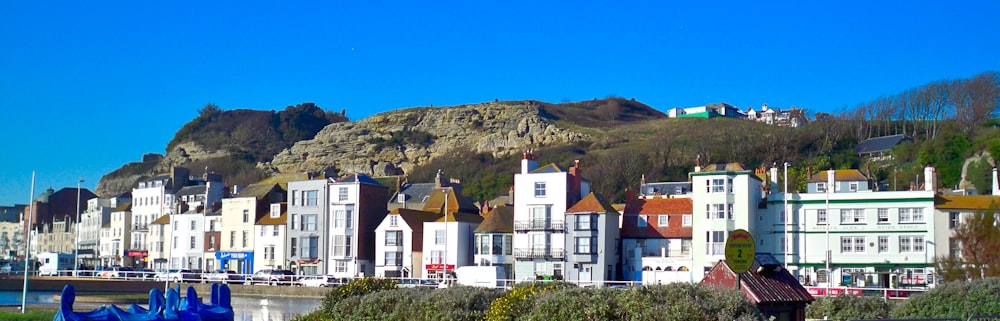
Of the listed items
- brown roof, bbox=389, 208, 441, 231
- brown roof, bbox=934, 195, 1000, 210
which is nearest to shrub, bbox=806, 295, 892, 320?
brown roof, bbox=934, 195, 1000, 210

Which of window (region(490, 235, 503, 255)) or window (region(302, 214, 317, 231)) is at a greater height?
window (region(302, 214, 317, 231))

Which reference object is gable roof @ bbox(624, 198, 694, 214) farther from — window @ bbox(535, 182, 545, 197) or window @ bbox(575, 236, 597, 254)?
window @ bbox(535, 182, 545, 197)

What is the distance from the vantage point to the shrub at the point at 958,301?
29953mm

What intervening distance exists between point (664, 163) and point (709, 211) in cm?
5991

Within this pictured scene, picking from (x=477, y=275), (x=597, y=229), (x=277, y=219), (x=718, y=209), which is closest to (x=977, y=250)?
(x=718, y=209)

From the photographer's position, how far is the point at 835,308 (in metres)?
37.8

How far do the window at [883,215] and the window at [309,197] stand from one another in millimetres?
42804

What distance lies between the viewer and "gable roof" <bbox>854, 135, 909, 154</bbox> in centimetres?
12000

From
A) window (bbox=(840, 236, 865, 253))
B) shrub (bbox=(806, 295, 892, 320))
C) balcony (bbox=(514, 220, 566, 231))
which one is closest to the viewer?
shrub (bbox=(806, 295, 892, 320))

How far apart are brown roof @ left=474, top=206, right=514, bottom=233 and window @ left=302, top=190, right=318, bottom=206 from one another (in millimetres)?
15434

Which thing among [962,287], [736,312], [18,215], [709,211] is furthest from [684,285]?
[18,215]

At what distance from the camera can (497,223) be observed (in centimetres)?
7694

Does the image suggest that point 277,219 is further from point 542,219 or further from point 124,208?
point 124,208

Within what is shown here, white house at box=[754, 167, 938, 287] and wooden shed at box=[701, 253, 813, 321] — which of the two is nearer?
wooden shed at box=[701, 253, 813, 321]
